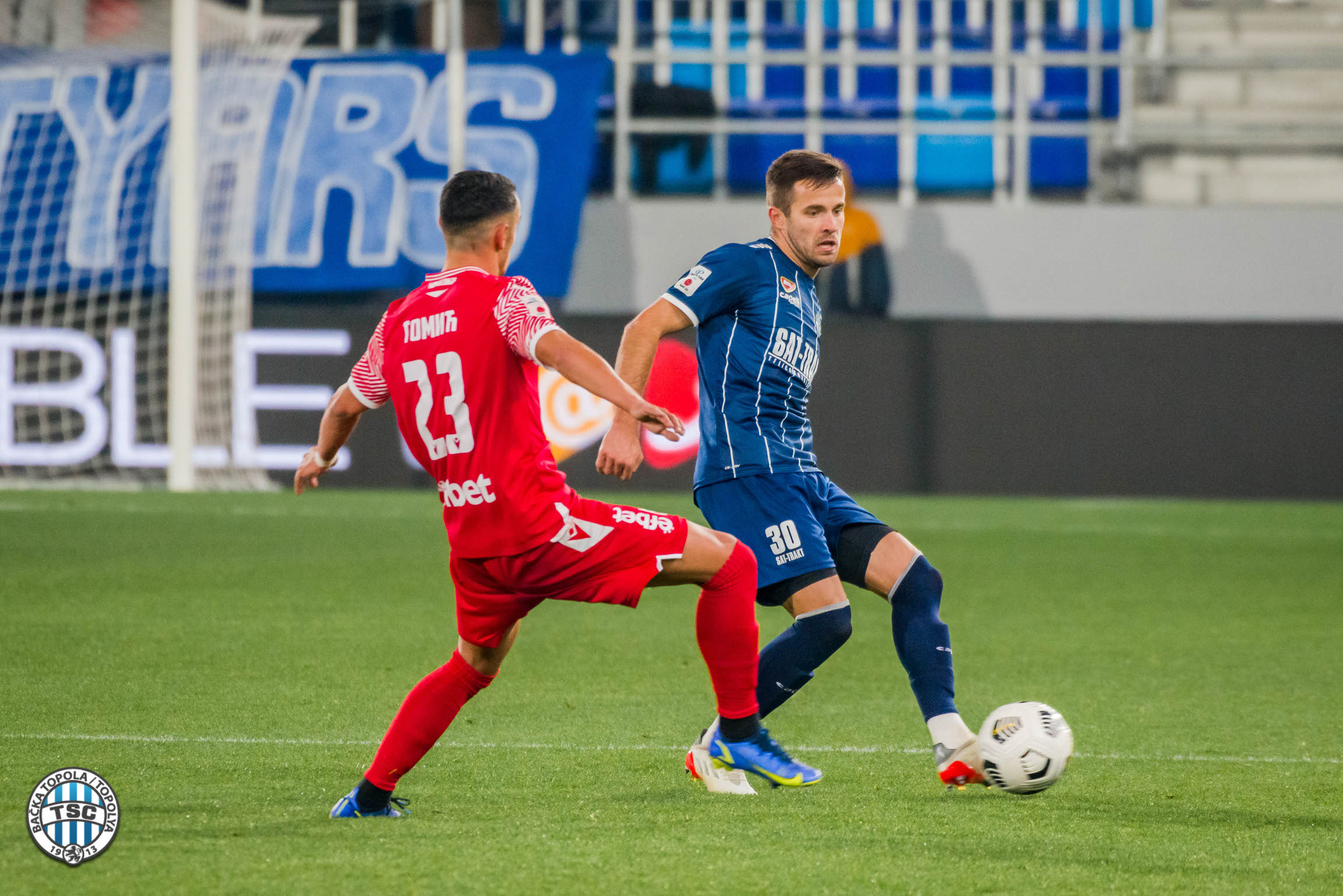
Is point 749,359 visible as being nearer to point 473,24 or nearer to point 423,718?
point 423,718

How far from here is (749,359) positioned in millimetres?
4164

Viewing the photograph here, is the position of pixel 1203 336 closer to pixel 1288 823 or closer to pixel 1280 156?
pixel 1280 156

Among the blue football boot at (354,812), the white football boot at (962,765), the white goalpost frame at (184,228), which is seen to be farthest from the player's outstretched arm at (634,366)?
the white goalpost frame at (184,228)

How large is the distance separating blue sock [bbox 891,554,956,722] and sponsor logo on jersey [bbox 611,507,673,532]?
739 millimetres

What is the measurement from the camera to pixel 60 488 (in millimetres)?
12305

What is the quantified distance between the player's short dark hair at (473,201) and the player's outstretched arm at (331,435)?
0.44m

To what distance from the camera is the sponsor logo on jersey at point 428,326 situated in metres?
3.50

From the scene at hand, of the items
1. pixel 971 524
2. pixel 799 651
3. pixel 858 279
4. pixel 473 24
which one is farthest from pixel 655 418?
pixel 473 24

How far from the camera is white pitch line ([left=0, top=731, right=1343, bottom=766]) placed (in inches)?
177

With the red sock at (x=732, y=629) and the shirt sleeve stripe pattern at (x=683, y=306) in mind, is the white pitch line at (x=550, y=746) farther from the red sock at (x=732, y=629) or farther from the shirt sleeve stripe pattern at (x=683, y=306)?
the shirt sleeve stripe pattern at (x=683, y=306)

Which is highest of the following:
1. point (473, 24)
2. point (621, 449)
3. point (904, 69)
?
point (473, 24)

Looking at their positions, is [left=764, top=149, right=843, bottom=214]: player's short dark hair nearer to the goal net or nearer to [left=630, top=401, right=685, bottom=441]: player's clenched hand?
[left=630, top=401, right=685, bottom=441]: player's clenched hand

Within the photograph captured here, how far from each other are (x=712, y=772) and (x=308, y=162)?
9.94m

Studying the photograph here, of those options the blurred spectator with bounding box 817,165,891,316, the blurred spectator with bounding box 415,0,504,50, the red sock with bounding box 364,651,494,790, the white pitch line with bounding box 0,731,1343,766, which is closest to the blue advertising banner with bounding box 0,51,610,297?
the blurred spectator with bounding box 415,0,504,50
